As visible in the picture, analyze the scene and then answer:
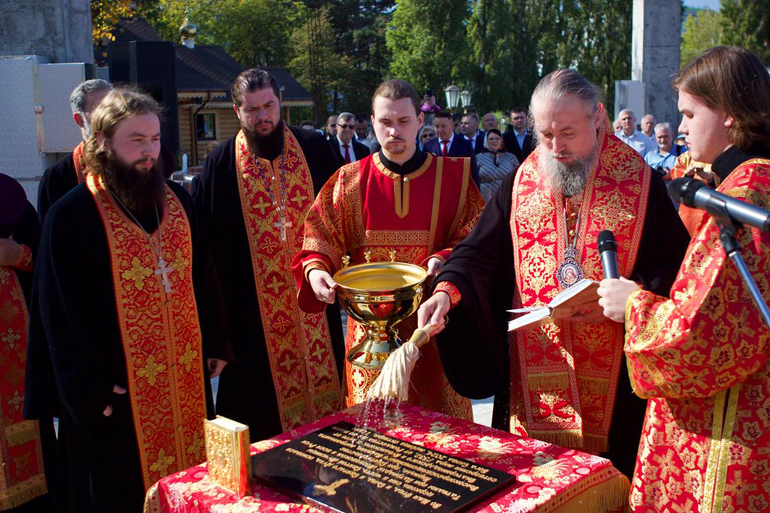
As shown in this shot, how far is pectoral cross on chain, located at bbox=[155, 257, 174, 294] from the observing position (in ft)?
10.6

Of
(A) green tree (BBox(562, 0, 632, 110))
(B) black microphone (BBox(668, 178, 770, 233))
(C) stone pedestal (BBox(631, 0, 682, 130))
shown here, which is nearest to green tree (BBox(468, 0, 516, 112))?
(A) green tree (BBox(562, 0, 632, 110))

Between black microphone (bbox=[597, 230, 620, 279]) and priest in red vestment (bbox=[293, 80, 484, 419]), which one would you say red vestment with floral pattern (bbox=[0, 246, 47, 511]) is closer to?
priest in red vestment (bbox=[293, 80, 484, 419])

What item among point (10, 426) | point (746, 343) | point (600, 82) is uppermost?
point (600, 82)

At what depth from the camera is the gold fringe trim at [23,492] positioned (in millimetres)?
3568

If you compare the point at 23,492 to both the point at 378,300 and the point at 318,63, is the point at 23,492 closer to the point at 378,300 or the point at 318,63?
the point at 378,300

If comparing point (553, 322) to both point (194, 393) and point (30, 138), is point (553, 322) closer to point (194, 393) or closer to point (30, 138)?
point (194, 393)

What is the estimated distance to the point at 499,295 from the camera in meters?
3.20

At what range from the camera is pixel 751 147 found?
6.72 feet

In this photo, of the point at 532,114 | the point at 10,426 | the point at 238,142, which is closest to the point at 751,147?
the point at 532,114

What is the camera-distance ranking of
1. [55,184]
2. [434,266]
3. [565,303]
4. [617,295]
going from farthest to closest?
[55,184]
[434,266]
[565,303]
[617,295]

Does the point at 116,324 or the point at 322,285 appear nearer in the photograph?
the point at 116,324

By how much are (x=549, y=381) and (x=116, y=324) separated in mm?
1718

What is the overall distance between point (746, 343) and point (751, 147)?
1.70ft

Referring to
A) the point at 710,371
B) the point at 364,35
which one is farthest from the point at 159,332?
the point at 364,35
